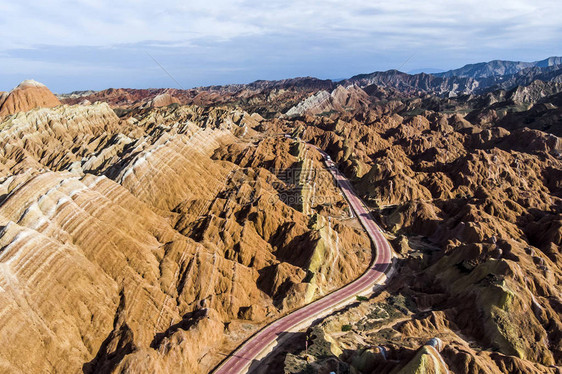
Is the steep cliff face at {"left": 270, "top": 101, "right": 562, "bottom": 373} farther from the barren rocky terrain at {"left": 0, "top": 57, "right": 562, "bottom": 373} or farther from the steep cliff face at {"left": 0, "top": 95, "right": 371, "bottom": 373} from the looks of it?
the steep cliff face at {"left": 0, "top": 95, "right": 371, "bottom": 373}

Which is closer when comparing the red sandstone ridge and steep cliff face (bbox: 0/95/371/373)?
steep cliff face (bbox: 0/95/371/373)

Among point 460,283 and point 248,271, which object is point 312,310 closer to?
point 248,271

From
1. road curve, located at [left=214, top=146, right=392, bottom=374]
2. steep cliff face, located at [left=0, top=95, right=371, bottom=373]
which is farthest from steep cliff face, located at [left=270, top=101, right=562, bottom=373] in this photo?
steep cliff face, located at [left=0, top=95, right=371, bottom=373]

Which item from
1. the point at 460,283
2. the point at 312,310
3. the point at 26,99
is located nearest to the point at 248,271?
the point at 312,310

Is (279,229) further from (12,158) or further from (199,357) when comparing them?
(12,158)

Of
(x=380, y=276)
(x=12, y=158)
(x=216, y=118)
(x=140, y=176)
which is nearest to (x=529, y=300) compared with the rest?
(x=380, y=276)

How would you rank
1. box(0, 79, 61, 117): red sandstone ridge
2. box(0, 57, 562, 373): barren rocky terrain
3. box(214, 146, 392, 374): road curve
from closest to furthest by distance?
box(0, 57, 562, 373): barren rocky terrain < box(214, 146, 392, 374): road curve < box(0, 79, 61, 117): red sandstone ridge

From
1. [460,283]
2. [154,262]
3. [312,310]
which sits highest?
[154,262]
